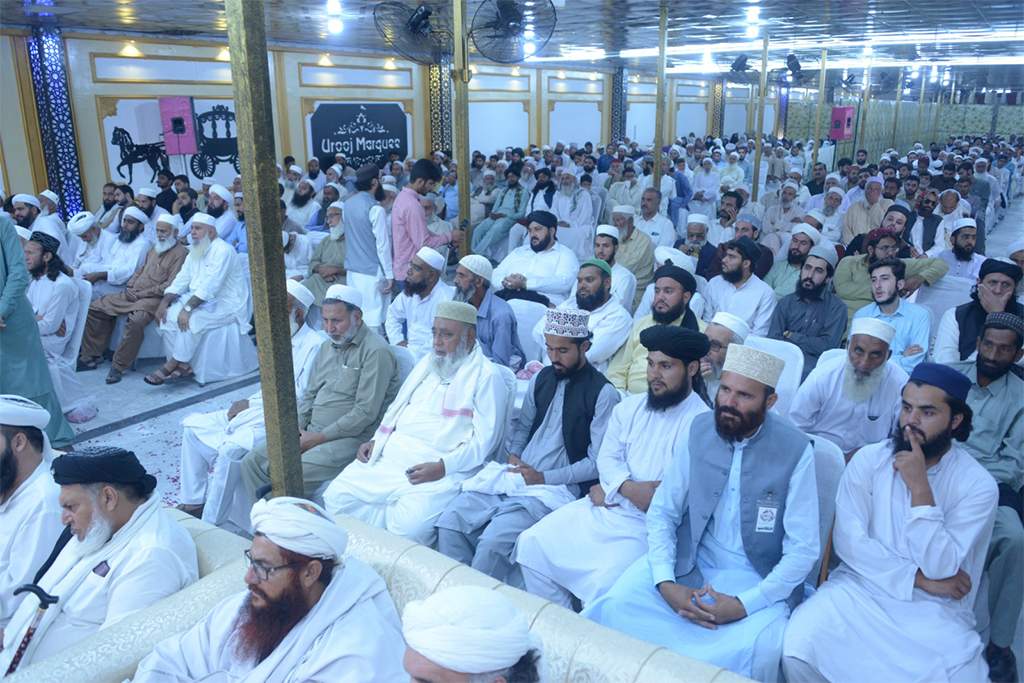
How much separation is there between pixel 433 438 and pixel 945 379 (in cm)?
183

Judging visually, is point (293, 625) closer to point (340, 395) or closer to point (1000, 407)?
point (340, 395)

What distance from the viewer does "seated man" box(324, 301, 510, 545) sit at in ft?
9.53

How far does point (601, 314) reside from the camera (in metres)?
3.99

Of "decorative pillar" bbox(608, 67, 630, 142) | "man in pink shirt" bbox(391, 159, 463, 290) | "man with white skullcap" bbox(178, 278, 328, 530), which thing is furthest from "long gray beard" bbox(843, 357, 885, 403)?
"decorative pillar" bbox(608, 67, 630, 142)

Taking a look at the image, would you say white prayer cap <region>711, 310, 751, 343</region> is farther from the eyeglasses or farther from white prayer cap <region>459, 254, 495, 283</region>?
the eyeglasses

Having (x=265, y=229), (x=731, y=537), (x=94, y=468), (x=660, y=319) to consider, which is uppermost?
(x=265, y=229)

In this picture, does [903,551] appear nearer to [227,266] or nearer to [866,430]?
[866,430]

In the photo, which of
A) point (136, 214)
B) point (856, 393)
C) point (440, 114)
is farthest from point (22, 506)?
point (440, 114)

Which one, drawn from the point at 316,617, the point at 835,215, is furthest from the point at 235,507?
the point at 835,215

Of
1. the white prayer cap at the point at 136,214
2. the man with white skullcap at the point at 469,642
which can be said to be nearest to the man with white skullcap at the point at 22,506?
the man with white skullcap at the point at 469,642

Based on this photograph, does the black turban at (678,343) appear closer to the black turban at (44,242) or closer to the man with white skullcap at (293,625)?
the man with white skullcap at (293,625)

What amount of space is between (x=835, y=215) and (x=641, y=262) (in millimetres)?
3273

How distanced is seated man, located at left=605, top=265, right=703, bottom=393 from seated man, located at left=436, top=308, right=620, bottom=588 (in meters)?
0.77

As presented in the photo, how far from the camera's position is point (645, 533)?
8.30 ft
